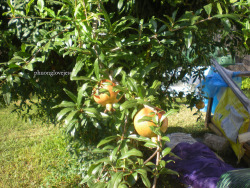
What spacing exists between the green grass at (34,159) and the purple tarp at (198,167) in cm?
123

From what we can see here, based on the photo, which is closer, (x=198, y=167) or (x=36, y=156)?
(x=198, y=167)

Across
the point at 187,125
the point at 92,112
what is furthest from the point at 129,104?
the point at 187,125

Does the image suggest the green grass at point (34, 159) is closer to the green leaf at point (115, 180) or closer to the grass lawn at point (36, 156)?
the grass lawn at point (36, 156)

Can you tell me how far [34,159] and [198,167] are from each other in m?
2.26

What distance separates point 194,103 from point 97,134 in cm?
116

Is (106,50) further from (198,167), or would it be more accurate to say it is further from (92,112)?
(198,167)

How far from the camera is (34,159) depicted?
Answer: 317cm

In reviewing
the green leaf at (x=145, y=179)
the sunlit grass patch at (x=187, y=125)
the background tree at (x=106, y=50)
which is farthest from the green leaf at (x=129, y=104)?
the sunlit grass patch at (x=187, y=125)

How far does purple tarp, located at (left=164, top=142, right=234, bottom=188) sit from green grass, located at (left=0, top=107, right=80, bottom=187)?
123cm

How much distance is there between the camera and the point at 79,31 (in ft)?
3.15

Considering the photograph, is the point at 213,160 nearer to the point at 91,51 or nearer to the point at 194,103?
the point at 194,103

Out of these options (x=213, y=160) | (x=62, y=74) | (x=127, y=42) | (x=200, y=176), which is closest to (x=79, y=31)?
(x=127, y=42)

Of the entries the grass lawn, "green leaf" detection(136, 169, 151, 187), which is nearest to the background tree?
"green leaf" detection(136, 169, 151, 187)

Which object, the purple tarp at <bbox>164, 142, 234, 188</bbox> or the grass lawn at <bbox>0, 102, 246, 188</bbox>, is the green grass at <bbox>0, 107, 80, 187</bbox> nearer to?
the grass lawn at <bbox>0, 102, 246, 188</bbox>
